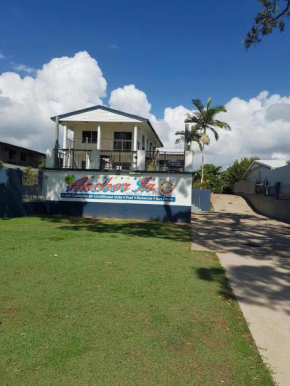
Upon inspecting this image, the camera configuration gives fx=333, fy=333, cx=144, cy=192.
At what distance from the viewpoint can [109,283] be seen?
5.11 m

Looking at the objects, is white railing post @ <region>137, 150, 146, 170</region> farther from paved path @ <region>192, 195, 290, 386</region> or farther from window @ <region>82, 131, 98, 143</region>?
window @ <region>82, 131, 98, 143</region>

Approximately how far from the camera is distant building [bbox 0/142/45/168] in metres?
37.1

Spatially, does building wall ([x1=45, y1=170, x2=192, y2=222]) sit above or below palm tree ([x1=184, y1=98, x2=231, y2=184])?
below

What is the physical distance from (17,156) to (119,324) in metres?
40.2

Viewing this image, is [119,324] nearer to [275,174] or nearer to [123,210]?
[123,210]

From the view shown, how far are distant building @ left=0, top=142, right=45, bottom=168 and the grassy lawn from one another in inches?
1296

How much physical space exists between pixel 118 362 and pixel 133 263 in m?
3.67

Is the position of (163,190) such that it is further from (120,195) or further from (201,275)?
(201,275)

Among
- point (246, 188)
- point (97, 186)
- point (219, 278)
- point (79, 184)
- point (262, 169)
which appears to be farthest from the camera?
point (246, 188)

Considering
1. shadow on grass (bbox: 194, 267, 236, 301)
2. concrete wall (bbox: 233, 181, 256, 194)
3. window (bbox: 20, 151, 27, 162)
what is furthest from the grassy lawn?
window (bbox: 20, 151, 27, 162)

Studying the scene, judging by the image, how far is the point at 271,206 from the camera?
23.3 m

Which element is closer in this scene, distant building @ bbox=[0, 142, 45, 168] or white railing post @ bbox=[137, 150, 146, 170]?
white railing post @ bbox=[137, 150, 146, 170]

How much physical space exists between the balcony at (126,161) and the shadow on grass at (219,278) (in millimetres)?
9559

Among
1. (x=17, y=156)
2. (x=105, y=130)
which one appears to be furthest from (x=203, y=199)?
(x=17, y=156)
